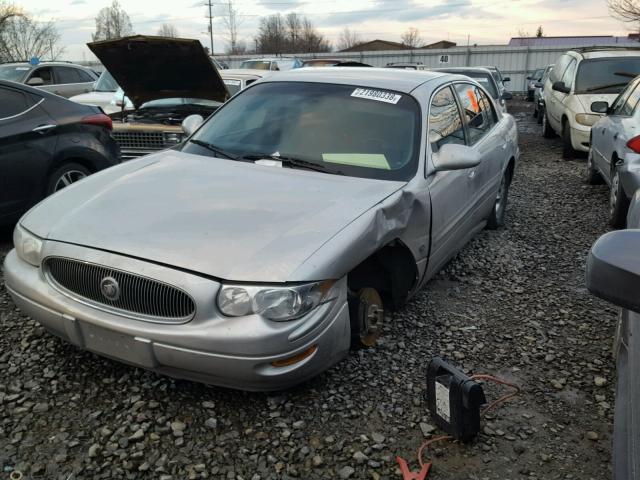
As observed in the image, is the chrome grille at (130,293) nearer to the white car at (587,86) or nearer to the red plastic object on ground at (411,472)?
the red plastic object on ground at (411,472)

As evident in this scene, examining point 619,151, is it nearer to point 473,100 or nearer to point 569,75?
point 473,100

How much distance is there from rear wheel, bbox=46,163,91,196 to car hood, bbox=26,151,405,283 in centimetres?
190

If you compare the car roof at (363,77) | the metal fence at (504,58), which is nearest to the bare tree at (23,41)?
the metal fence at (504,58)

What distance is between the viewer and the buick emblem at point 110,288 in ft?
8.71

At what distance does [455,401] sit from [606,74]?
946 centimetres

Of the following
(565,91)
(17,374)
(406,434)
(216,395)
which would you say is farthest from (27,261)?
(565,91)

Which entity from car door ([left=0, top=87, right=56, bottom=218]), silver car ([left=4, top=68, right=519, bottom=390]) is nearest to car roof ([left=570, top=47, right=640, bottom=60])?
silver car ([left=4, top=68, right=519, bottom=390])

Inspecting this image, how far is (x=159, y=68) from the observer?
23.1 feet

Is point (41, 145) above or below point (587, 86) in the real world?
above

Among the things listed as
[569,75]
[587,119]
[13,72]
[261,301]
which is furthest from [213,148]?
[13,72]

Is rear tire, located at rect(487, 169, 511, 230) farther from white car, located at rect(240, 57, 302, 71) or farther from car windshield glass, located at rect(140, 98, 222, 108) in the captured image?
white car, located at rect(240, 57, 302, 71)

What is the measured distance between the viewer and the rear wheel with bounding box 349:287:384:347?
315cm

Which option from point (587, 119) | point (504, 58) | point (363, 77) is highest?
point (363, 77)

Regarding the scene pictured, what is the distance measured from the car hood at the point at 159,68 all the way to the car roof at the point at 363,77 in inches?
95.4
